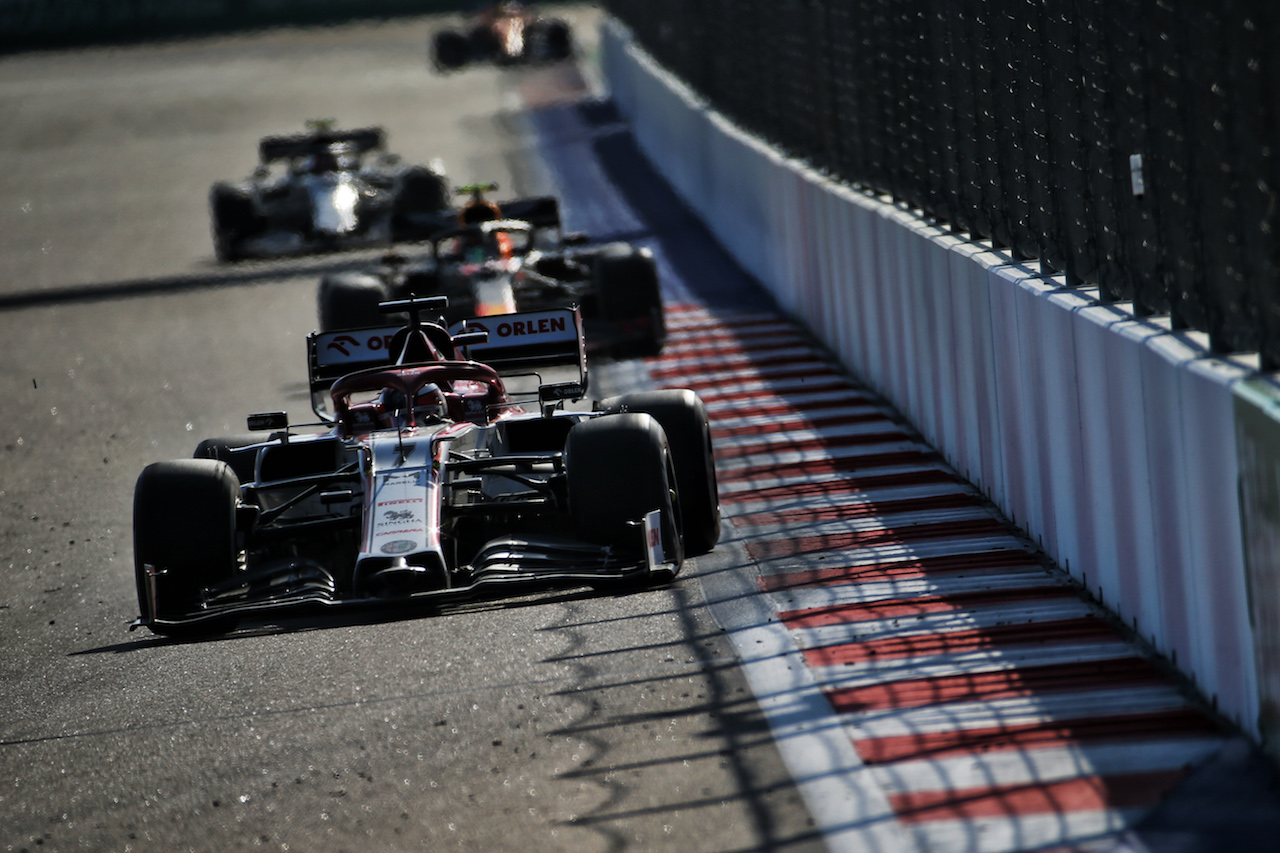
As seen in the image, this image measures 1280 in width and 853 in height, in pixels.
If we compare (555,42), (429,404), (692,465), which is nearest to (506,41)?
(555,42)

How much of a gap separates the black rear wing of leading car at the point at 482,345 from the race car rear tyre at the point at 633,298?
356cm

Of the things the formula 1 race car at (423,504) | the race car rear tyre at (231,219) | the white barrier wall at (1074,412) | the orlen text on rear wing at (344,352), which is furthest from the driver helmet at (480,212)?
the race car rear tyre at (231,219)

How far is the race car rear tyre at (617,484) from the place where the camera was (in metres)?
6.54

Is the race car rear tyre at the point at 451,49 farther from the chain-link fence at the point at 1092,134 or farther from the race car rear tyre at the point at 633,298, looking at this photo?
the chain-link fence at the point at 1092,134

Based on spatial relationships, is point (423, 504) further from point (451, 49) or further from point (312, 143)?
point (451, 49)

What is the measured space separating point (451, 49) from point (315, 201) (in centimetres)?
2132

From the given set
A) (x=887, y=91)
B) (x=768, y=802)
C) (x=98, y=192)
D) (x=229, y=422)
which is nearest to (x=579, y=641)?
(x=768, y=802)

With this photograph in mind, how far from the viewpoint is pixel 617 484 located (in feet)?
21.5

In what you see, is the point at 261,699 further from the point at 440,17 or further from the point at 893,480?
the point at 440,17

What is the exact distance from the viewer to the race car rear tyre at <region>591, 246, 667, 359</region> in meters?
12.5

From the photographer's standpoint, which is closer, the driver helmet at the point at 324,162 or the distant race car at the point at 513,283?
the distant race car at the point at 513,283

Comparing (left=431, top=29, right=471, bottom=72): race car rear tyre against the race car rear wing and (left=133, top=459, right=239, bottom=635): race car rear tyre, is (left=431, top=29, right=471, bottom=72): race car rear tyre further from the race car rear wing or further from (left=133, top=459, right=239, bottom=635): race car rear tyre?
(left=133, top=459, right=239, bottom=635): race car rear tyre

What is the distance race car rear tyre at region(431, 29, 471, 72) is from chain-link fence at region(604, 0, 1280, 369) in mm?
28857

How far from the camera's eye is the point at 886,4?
9.82m
